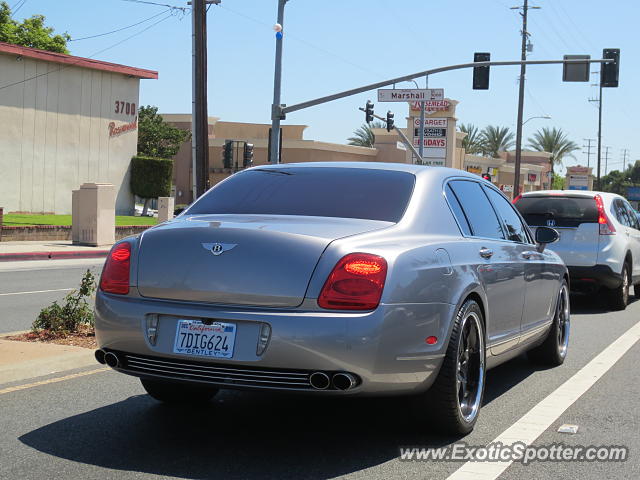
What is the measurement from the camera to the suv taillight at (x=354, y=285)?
4.58 metres

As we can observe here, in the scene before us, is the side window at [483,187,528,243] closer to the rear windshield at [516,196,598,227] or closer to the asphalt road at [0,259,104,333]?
the asphalt road at [0,259,104,333]

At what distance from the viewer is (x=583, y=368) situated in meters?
7.91

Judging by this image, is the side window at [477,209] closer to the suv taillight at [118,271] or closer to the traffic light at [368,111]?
the suv taillight at [118,271]

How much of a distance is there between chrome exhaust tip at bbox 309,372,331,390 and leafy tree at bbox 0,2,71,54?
50.5 m

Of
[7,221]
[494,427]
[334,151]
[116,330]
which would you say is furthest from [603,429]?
[334,151]

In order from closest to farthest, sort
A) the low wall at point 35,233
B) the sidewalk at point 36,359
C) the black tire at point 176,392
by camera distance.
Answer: the black tire at point 176,392
the sidewalk at point 36,359
the low wall at point 35,233

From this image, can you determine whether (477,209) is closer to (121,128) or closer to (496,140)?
(121,128)

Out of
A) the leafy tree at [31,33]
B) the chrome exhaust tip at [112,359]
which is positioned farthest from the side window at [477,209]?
the leafy tree at [31,33]

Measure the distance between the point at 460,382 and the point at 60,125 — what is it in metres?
33.5

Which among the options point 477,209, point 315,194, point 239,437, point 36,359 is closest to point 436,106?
point 477,209

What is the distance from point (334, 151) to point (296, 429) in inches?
2137

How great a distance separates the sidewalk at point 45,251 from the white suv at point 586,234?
562 inches

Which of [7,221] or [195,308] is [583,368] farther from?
[7,221]

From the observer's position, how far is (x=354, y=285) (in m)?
4.61
